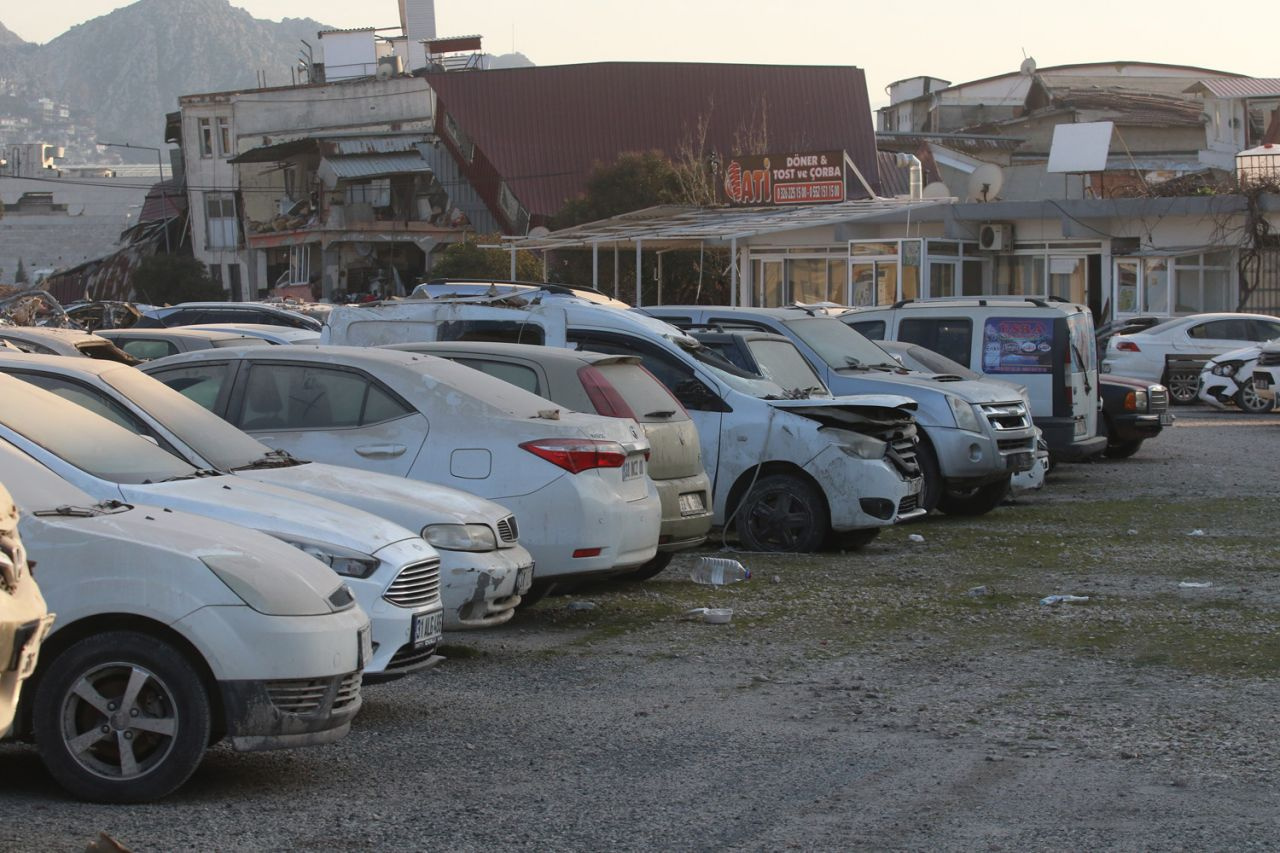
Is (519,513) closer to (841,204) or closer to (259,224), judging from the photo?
(841,204)

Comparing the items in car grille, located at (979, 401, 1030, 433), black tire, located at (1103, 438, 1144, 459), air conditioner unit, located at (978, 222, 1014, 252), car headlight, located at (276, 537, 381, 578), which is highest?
air conditioner unit, located at (978, 222, 1014, 252)

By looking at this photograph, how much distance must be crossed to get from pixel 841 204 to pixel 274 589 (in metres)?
33.5

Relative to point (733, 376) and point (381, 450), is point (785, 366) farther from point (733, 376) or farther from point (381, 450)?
point (381, 450)

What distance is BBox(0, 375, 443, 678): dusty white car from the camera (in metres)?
6.89

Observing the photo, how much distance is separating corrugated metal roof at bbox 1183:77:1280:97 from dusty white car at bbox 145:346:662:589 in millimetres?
49844

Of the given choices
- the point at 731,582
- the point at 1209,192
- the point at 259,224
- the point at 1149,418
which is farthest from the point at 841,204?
the point at 259,224

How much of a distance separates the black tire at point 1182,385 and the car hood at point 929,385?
624 inches

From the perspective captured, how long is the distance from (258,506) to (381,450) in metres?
2.49

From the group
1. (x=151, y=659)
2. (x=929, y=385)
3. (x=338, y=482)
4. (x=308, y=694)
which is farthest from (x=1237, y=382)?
(x=151, y=659)

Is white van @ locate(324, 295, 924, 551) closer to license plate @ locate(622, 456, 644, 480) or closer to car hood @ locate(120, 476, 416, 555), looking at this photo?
license plate @ locate(622, 456, 644, 480)

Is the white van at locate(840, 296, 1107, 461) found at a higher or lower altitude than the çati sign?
lower

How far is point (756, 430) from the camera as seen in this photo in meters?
12.9

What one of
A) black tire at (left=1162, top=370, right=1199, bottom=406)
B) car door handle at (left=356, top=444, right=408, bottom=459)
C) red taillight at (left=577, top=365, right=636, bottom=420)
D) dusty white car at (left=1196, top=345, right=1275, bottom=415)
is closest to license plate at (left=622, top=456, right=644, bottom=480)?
red taillight at (left=577, top=365, right=636, bottom=420)

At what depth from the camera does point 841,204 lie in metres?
38.5
